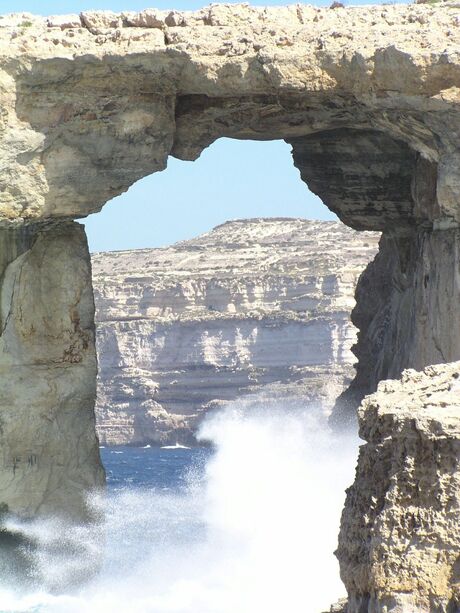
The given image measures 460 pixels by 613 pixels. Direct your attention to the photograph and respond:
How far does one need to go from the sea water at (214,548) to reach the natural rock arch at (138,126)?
0.96 metres

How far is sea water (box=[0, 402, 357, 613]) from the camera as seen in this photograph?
20.6 metres

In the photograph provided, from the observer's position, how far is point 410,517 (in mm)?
10070

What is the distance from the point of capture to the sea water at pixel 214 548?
20.6 metres

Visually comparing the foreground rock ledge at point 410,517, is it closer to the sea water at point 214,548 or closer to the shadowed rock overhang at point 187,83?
the sea water at point 214,548

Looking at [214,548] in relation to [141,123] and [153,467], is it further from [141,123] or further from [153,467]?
[153,467]

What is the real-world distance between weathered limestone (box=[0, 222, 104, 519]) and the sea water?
469 mm

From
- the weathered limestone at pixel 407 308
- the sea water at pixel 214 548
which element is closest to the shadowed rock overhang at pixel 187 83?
the weathered limestone at pixel 407 308

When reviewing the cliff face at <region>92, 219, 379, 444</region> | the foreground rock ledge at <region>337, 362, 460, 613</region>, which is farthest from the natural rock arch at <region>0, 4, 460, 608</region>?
the cliff face at <region>92, 219, 379, 444</region>

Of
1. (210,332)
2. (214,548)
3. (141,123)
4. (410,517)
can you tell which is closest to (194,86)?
(141,123)

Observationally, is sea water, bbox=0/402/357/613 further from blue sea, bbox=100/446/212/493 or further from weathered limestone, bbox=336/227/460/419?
blue sea, bbox=100/446/212/493

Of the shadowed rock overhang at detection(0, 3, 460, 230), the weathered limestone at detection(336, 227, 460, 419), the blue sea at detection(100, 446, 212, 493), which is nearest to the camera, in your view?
the shadowed rock overhang at detection(0, 3, 460, 230)

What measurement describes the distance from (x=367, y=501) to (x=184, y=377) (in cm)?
8697

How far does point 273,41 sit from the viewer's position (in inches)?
813

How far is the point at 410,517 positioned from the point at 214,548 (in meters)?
15.3
